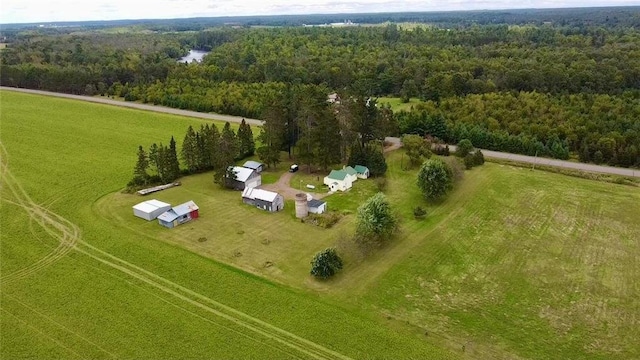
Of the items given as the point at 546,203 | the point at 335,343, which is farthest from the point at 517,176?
the point at 335,343

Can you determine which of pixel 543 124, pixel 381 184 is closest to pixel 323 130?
pixel 381 184

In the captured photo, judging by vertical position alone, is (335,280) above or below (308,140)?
below

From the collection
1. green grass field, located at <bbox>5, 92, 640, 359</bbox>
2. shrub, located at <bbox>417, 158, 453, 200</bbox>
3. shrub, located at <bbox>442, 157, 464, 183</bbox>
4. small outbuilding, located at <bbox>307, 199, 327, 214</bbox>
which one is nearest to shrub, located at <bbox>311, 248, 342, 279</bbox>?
green grass field, located at <bbox>5, 92, 640, 359</bbox>

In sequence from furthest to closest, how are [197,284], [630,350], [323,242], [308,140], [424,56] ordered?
[424,56] → [308,140] → [323,242] → [197,284] → [630,350]

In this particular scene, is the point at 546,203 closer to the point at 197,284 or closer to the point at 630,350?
the point at 630,350

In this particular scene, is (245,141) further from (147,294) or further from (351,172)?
(147,294)

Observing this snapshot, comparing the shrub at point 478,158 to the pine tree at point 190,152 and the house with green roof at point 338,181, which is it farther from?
the pine tree at point 190,152

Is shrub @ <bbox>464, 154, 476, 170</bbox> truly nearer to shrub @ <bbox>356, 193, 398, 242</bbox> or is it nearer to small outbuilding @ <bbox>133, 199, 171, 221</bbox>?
shrub @ <bbox>356, 193, 398, 242</bbox>
